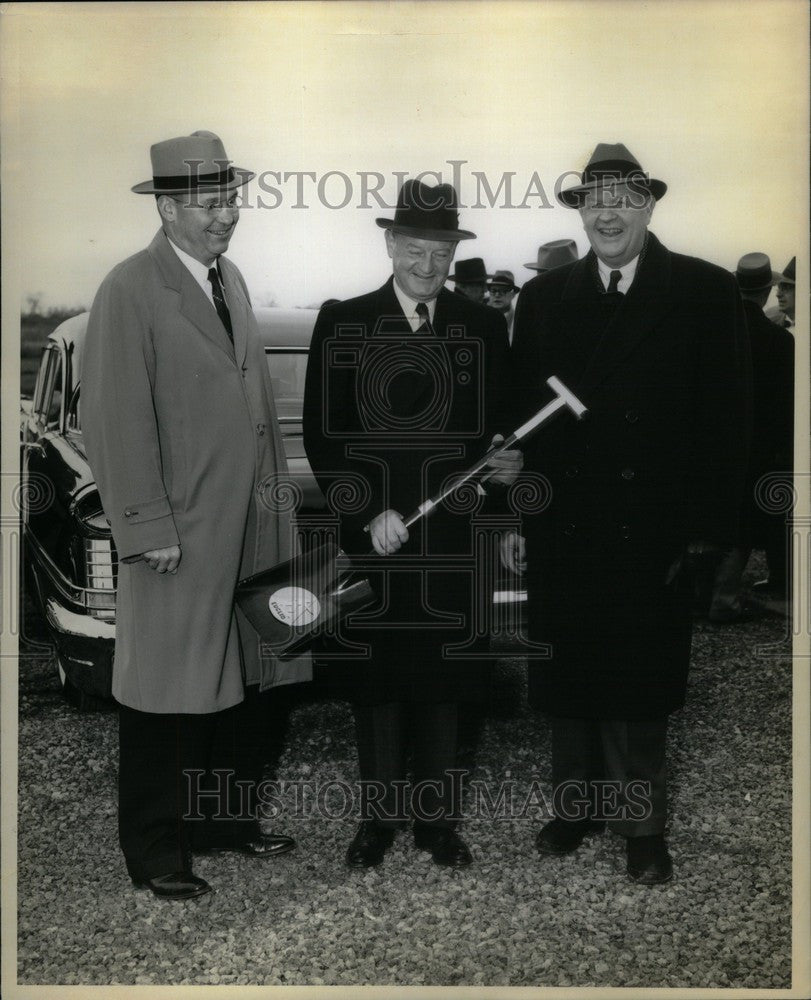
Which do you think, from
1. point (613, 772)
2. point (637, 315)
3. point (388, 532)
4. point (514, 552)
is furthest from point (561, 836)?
point (637, 315)

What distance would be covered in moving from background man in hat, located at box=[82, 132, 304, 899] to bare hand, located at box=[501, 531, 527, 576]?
0.71 metres

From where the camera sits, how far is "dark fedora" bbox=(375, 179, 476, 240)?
145 inches

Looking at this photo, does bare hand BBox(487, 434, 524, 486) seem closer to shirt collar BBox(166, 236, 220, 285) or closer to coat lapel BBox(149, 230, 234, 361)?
coat lapel BBox(149, 230, 234, 361)

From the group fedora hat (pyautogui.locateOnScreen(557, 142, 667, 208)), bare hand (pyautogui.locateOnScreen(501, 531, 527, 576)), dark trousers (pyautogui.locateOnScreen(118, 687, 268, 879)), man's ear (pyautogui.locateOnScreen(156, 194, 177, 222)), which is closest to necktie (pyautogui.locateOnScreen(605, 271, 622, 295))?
fedora hat (pyautogui.locateOnScreen(557, 142, 667, 208))

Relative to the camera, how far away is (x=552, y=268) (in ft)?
12.5

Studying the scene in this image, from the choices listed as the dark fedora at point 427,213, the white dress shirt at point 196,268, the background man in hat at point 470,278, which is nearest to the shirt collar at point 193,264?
the white dress shirt at point 196,268

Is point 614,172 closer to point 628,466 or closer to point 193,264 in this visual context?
point 628,466

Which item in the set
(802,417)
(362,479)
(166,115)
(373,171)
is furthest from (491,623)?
(166,115)

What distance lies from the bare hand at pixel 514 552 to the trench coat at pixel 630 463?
27 millimetres

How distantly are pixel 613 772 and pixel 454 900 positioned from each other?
658 millimetres

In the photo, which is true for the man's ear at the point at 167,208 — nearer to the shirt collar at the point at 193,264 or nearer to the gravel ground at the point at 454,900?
the shirt collar at the point at 193,264

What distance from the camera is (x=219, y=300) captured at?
3.66 meters

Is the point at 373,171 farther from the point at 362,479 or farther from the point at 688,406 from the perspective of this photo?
the point at 688,406

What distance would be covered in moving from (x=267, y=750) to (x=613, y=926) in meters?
1.35
